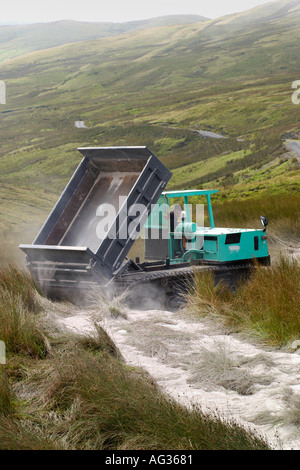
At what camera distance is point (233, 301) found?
8.15 m

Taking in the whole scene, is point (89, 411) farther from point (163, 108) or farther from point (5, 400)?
point (163, 108)

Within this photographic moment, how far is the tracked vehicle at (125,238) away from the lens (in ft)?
29.0

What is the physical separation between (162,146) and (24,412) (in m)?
50.8

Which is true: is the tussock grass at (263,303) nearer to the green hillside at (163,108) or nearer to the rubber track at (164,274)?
the rubber track at (164,274)

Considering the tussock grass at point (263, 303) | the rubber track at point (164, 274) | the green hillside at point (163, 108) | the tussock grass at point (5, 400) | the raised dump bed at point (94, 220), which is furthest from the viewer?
the green hillside at point (163, 108)

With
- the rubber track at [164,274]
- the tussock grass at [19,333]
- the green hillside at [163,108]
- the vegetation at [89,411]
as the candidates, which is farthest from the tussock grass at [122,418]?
the green hillside at [163,108]

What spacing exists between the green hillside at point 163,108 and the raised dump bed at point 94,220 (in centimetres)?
677

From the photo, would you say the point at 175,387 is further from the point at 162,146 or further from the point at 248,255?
the point at 162,146

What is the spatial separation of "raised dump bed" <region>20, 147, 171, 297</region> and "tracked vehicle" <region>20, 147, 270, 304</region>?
2 centimetres

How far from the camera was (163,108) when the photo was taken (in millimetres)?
74375

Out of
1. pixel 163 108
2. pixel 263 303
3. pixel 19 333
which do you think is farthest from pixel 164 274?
pixel 163 108

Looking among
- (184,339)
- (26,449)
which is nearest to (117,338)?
(184,339)

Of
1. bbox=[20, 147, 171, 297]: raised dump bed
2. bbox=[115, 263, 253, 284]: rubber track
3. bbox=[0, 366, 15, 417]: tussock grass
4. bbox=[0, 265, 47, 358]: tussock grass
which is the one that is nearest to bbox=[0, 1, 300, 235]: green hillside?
bbox=[20, 147, 171, 297]: raised dump bed
